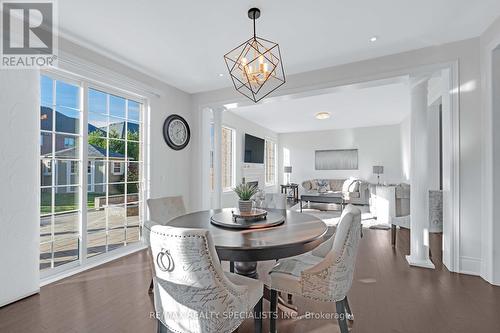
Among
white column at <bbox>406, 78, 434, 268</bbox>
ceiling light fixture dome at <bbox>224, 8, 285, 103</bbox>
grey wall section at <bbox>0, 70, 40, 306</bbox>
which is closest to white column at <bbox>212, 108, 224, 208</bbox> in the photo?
ceiling light fixture dome at <bbox>224, 8, 285, 103</bbox>

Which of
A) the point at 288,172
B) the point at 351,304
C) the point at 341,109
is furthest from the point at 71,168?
the point at 288,172

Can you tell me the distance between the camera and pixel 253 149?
7.44 meters

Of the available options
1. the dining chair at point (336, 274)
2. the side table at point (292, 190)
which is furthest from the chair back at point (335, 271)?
the side table at point (292, 190)

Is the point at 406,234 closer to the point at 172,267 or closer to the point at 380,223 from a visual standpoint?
the point at 380,223

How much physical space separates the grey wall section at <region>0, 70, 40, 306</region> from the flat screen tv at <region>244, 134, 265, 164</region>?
5.04 m

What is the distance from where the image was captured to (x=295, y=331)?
177cm

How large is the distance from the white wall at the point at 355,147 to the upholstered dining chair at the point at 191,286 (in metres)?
8.29

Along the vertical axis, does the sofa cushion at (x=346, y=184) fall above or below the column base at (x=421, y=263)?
above

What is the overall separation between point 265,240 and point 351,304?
3.99 ft

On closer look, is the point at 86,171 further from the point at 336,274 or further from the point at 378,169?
the point at 378,169

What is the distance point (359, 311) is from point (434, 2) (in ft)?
8.70

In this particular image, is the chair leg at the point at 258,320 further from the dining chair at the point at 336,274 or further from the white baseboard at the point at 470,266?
the white baseboard at the point at 470,266

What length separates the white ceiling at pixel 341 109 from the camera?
4.90 m

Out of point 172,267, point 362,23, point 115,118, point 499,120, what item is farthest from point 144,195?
point 499,120
